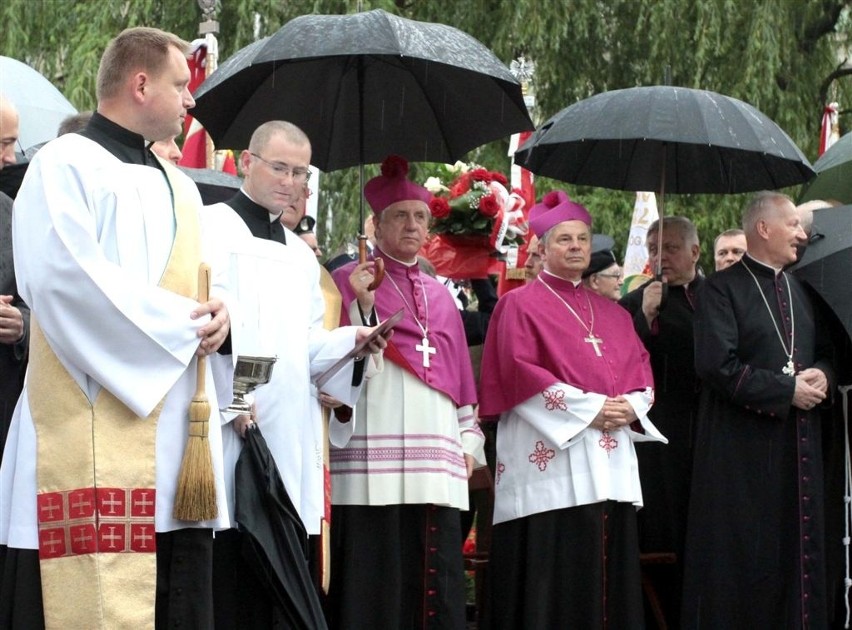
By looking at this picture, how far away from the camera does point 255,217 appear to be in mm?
6758

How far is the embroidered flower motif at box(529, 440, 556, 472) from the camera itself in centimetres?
812

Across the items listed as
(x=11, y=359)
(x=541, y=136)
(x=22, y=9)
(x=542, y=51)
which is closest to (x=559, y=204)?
(x=541, y=136)

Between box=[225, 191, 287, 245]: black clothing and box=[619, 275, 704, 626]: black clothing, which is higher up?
box=[225, 191, 287, 245]: black clothing

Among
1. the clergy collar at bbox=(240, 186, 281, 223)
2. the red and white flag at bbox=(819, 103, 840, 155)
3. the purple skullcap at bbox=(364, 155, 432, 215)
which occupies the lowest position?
the clergy collar at bbox=(240, 186, 281, 223)

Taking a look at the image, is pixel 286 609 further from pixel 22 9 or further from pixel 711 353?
pixel 22 9

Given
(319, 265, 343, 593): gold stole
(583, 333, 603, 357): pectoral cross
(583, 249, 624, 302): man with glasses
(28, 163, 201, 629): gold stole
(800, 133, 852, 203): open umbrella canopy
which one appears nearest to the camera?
(28, 163, 201, 629): gold stole

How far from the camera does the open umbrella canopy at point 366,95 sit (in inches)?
292

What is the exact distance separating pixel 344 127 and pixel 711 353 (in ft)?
7.11

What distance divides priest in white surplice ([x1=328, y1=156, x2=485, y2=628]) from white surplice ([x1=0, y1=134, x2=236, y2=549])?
2.07m

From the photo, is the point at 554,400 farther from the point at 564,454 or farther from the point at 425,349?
the point at 425,349

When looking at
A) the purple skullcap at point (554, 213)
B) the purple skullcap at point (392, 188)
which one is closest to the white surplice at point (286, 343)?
the purple skullcap at point (392, 188)

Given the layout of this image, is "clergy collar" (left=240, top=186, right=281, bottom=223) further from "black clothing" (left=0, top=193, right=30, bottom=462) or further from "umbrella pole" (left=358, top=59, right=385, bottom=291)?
"black clothing" (left=0, top=193, right=30, bottom=462)

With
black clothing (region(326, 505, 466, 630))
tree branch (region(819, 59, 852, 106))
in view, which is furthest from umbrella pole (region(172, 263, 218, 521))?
tree branch (region(819, 59, 852, 106))

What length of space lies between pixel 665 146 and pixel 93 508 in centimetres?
471
